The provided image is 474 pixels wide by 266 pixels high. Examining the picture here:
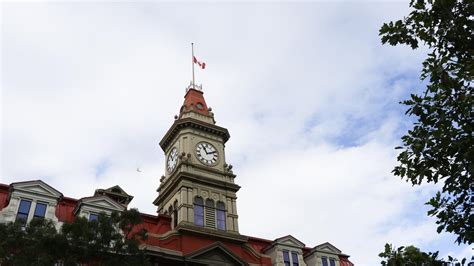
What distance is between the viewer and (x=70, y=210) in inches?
1298

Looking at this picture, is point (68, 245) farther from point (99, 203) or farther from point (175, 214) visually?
Result: point (175, 214)

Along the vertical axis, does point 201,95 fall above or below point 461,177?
above

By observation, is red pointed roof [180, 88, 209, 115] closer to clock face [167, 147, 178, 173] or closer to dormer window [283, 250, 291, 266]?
clock face [167, 147, 178, 173]

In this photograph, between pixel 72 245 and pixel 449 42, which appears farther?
pixel 72 245

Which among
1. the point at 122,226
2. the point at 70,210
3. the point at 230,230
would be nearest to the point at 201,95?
the point at 230,230

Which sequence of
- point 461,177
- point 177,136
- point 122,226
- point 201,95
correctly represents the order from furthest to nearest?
point 201,95 < point 177,136 < point 122,226 < point 461,177

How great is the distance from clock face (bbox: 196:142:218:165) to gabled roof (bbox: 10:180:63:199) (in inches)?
472

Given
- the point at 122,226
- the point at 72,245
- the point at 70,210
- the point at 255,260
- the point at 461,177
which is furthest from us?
the point at 255,260

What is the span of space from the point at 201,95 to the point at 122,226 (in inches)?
943

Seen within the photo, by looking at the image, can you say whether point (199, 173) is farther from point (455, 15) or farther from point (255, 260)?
point (455, 15)

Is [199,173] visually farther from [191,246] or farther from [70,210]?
[70,210]

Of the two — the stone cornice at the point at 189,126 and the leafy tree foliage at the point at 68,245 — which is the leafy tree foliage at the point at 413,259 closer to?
the leafy tree foliage at the point at 68,245

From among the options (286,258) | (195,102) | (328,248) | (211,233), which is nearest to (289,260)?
(286,258)

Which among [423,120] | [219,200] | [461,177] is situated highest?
[219,200]
